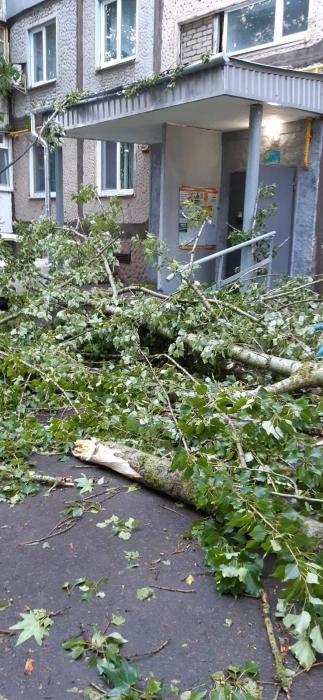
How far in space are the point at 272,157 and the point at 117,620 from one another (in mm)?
8281

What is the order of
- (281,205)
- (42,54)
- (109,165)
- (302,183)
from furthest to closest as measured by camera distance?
1. (42,54)
2. (109,165)
3. (281,205)
4. (302,183)

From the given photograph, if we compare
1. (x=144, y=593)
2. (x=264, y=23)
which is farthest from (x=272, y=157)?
(x=144, y=593)

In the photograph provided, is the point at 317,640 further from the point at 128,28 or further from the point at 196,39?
the point at 128,28

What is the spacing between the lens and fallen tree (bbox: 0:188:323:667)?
246cm

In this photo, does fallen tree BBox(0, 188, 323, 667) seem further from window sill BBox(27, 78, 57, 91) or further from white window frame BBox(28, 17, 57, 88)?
white window frame BBox(28, 17, 57, 88)

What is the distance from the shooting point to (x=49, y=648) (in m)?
2.15

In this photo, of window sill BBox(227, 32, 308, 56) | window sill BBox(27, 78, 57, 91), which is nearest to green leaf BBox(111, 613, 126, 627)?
window sill BBox(227, 32, 308, 56)

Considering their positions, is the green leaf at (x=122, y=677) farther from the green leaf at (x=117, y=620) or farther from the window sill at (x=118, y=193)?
the window sill at (x=118, y=193)

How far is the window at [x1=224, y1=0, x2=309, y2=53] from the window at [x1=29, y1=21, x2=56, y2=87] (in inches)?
243

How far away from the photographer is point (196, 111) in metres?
8.37

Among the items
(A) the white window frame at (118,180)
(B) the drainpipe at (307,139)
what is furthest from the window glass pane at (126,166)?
(B) the drainpipe at (307,139)

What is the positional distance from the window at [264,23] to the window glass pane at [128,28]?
2.85 metres

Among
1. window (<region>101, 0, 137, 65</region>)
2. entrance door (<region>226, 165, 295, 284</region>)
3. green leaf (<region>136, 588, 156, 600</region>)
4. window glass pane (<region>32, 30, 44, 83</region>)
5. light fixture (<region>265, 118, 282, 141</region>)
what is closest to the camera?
green leaf (<region>136, 588, 156, 600</region>)

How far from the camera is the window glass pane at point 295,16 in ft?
29.5
